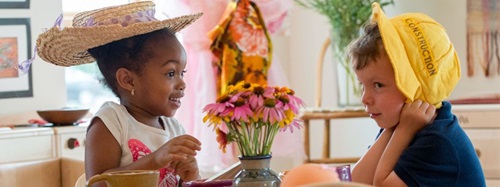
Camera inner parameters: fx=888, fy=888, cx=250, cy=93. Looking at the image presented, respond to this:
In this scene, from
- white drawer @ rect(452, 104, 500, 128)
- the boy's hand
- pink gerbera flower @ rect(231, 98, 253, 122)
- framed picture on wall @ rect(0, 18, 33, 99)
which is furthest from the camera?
white drawer @ rect(452, 104, 500, 128)

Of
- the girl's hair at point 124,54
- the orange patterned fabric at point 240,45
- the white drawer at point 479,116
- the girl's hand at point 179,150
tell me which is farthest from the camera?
the orange patterned fabric at point 240,45

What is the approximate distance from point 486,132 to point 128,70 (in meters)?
2.54

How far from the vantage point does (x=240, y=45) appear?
14.0ft

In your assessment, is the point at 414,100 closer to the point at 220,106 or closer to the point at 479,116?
the point at 220,106

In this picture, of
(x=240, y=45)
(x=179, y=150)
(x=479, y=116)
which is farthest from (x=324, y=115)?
(x=179, y=150)

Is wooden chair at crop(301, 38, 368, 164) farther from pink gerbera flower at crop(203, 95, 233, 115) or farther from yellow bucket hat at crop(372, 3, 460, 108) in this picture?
pink gerbera flower at crop(203, 95, 233, 115)

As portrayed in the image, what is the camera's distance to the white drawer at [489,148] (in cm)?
408

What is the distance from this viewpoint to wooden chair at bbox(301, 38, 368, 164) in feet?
13.7

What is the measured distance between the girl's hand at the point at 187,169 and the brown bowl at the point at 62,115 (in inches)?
78.7

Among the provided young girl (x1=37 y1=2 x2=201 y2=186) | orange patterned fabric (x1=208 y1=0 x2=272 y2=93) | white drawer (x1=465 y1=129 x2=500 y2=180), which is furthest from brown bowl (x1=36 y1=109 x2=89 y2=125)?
white drawer (x1=465 y1=129 x2=500 y2=180)

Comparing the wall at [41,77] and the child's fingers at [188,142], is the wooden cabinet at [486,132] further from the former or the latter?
the child's fingers at [188,142]

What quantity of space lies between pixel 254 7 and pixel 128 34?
249cm

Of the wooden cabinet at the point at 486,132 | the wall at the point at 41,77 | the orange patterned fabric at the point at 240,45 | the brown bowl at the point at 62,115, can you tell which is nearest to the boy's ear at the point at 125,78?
the brown bowl at the point at 62,115

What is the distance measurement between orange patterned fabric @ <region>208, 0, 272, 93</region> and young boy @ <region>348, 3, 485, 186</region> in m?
2.50
